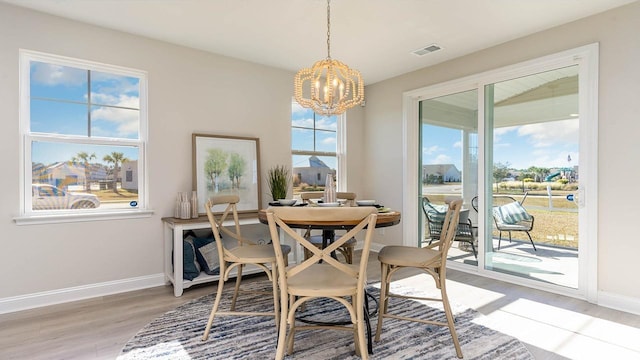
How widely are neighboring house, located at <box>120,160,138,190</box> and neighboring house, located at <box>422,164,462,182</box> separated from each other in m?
3.56

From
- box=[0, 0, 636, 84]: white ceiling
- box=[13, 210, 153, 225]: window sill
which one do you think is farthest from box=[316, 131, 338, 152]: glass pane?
box=[13, 210, 153, 225]: window sill

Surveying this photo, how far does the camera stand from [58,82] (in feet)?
10.1

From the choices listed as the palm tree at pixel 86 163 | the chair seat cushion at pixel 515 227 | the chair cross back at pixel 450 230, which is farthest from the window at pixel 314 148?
the chair cross back at pixel 450 230

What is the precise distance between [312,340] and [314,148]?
300 cm

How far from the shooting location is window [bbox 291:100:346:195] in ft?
15.3

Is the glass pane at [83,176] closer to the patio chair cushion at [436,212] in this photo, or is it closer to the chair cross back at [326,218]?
the chair cross back at [326,218]

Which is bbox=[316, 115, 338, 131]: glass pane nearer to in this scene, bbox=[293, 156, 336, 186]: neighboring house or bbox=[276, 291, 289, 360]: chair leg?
bbox=[293, 156, 336, 186]: neighboring house

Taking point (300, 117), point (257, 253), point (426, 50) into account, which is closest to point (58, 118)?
point (257, 253)

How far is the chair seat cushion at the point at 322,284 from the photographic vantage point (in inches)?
71.2

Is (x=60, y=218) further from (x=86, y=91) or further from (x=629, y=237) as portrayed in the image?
(x=629, y=237)

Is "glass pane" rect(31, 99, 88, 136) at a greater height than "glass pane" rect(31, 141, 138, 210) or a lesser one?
greater

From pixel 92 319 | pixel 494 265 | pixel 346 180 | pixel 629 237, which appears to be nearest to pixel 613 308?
pixel 629 237

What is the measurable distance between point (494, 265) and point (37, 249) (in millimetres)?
4587

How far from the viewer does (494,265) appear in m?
3.81
